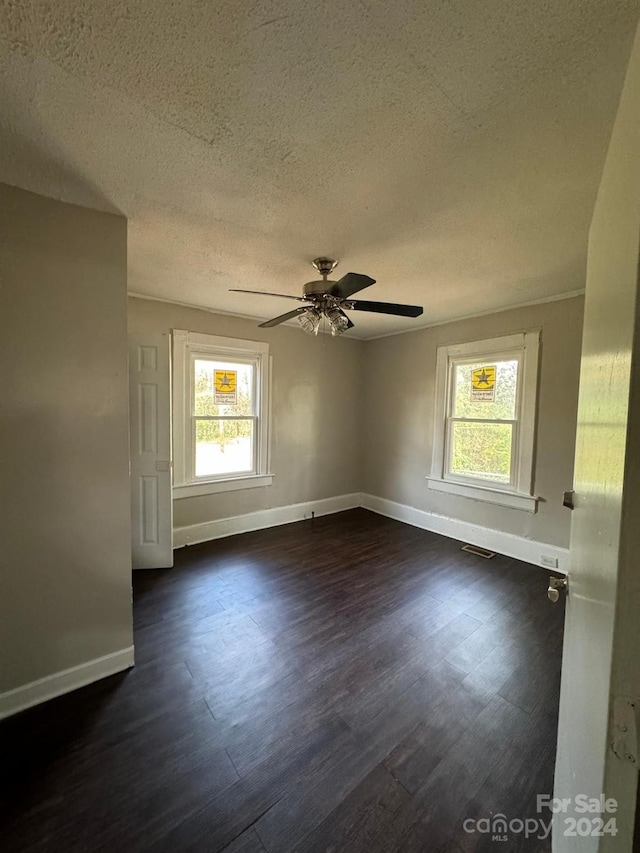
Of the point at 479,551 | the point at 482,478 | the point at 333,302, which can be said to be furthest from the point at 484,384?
the point at 333,302

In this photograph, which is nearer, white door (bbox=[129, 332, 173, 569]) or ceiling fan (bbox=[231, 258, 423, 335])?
ceiling fan (bbox=[231, 258, 423, 335])

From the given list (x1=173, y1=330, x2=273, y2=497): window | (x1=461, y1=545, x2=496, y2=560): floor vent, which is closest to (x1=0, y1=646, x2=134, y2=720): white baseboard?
(x1=173, y1=330, x2=273, y2=497): window

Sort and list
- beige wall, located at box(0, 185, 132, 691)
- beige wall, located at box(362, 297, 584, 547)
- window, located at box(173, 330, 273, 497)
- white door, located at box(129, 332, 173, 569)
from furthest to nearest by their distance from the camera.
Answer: window, located at box(173, 330, 273, 497)
beige wall, located at box(362, 297, 584, 547)
white door, located at box(129, 332, 173, 569)
beige wall, located at box(0, 185, 132, 691)

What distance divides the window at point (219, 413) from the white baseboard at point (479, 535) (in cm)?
177

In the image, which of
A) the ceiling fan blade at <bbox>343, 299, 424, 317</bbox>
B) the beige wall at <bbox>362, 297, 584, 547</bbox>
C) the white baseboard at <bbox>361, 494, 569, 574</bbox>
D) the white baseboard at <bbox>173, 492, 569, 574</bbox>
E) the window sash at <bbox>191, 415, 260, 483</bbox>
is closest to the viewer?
the ceiling fan blade at <bbox>343, 299, 424, 317</bbox>

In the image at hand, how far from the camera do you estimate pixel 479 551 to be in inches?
136

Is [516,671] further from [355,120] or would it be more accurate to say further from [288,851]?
[355,120]

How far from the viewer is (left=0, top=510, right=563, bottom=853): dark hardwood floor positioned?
118 centimetres

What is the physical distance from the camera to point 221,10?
0.83 m

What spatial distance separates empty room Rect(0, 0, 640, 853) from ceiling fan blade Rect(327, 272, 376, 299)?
2 cm

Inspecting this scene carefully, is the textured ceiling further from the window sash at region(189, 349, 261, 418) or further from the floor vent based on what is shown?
the floor vent

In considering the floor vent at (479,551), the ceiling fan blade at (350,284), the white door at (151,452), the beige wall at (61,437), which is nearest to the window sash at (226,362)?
the white door at (151,452)

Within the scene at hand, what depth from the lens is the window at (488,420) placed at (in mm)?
3213

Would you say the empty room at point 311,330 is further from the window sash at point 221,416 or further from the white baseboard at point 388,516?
the window sash at point 221,416
